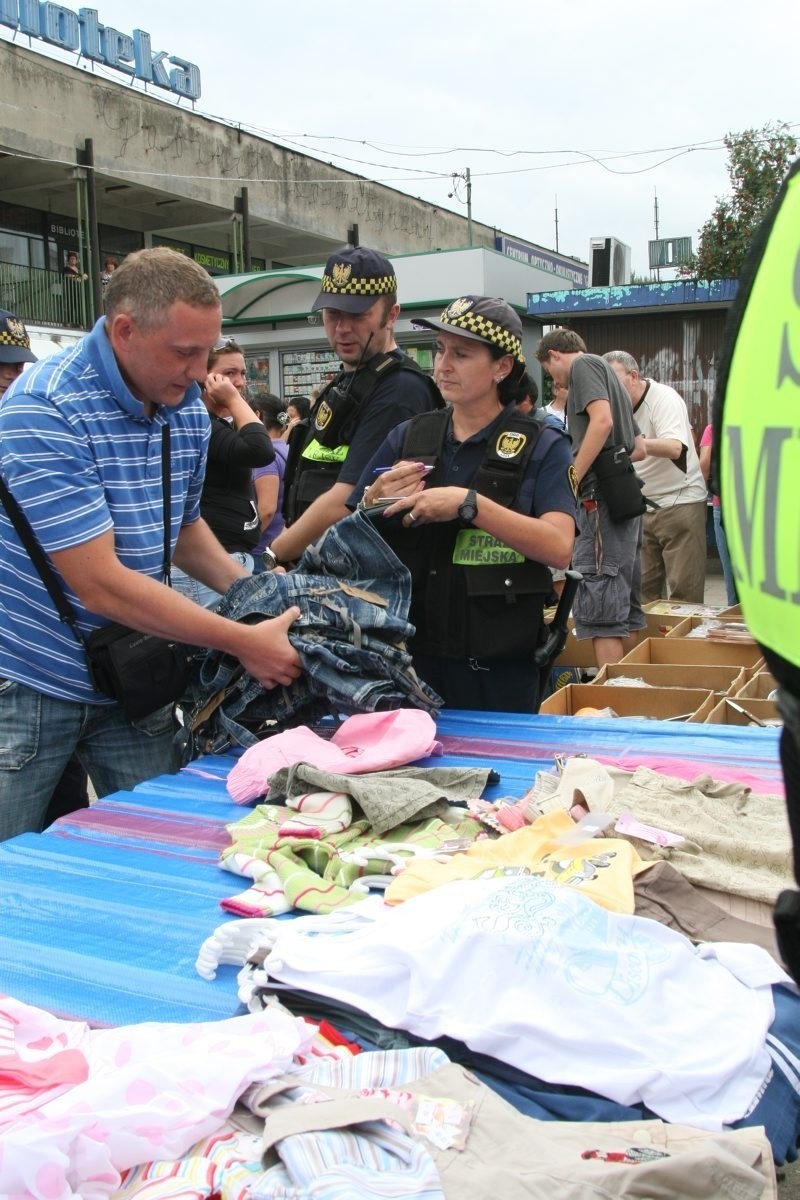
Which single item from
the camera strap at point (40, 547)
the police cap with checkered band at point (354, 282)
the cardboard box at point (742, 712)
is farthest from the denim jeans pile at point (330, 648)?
the cardboard box at point (742, 712)

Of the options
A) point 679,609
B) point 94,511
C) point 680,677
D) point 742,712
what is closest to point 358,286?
point 94,511

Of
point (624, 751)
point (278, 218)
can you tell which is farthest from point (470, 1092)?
point (278, 218)

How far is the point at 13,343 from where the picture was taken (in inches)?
197

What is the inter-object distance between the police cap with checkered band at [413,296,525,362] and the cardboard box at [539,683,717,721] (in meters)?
1.49

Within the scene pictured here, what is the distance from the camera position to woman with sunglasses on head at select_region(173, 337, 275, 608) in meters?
4.46

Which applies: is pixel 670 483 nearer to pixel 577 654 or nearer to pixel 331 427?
pixel 577 654

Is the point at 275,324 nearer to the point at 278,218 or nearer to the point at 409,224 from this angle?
the point at 278,218

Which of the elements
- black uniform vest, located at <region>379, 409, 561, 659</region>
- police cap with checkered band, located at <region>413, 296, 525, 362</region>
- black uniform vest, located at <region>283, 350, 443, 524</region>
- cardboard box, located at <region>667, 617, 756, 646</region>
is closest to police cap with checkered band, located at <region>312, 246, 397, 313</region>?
black uniform vest, located at <region>283, 350, 443, 524</region>

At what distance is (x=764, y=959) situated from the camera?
1.67 meters

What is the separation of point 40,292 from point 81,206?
176cm

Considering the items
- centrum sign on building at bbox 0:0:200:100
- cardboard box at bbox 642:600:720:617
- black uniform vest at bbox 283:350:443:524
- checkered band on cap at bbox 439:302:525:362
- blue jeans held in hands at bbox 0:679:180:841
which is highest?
centrum sign on building at bbox 0:0:200:100

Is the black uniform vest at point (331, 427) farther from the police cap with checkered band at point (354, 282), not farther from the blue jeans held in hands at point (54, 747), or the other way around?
the blue jeans held in hands at point (54, 747)

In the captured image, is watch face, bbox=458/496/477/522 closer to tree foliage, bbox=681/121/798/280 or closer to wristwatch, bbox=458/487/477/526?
wristwatch, bbox=458/487/477/526

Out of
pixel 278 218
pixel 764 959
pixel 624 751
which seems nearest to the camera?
pixel 764 959
